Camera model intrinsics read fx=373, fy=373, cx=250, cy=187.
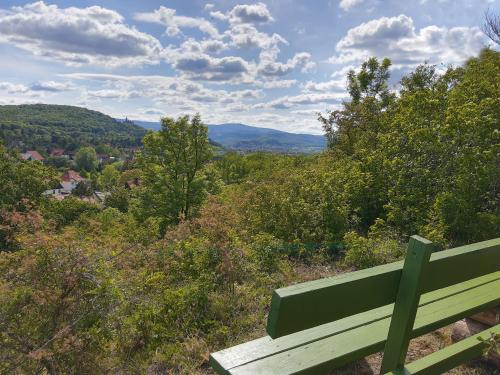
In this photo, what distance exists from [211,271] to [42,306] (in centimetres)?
188

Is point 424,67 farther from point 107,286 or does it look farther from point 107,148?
point 107,148

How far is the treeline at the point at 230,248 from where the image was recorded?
11.3 feet

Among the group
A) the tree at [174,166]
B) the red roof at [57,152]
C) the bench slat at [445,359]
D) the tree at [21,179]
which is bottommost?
the red roof at [57,152]

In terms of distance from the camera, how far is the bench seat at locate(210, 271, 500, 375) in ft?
5.63

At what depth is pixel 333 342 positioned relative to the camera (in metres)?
1.90

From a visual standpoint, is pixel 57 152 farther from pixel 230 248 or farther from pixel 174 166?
pixel 230 248

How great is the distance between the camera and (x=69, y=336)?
3223 mm

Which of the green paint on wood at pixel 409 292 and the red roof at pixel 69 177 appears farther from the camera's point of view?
the red roof at pixel 69 177

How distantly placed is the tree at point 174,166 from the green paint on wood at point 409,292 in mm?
21310

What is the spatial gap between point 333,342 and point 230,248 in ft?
10.3

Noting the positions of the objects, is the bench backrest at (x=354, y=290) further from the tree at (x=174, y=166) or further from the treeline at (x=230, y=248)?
the tree at (x=174, y=166)

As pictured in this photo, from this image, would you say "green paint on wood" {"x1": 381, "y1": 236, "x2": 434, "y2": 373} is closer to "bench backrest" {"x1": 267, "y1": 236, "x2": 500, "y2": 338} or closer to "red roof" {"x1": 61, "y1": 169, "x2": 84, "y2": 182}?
"bench backrest" {"x1": 267, "y1": 236, "x2": 500, "y2": 338}

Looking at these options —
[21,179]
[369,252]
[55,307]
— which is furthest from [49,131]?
[369,252]

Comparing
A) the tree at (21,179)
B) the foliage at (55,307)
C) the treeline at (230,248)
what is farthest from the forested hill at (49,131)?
the foliage at (55,307)
